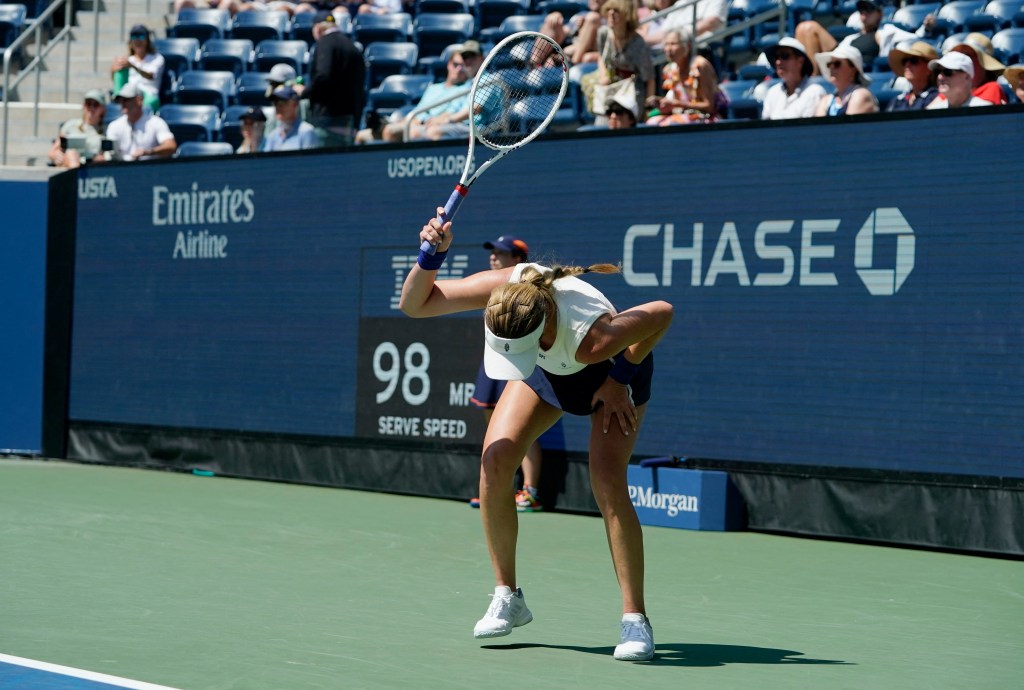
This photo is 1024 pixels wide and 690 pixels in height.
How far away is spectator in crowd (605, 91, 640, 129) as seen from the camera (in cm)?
1089

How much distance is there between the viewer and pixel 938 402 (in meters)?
8.84

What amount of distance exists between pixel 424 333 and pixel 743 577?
4163 mm

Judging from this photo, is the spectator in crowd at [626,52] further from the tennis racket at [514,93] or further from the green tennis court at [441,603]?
the tennis racket at [514,93]

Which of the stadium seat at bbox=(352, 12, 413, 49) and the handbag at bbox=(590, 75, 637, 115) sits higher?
the stadium seat at bbox=(352, 12, 413, 49)

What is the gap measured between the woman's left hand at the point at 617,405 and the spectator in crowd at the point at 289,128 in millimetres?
7543

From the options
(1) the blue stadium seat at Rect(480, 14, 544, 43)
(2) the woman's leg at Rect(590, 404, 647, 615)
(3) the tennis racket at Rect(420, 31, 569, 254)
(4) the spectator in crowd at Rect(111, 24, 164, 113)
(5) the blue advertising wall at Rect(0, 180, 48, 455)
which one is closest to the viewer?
(2) the woman's leg at Rect(590, 404, 647, 615)

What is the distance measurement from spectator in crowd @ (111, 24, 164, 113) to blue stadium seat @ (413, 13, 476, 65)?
3021mm

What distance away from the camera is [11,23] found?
1856cm

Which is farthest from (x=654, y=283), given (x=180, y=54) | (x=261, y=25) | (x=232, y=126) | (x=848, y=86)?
(x=180, y=54)

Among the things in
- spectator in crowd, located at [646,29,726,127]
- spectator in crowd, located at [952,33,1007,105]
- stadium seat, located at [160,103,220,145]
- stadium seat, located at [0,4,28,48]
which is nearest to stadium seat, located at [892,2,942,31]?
spectator in crowd, located at [646,29,726,127]

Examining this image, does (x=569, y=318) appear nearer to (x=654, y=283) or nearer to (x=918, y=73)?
(x=654, y=283)

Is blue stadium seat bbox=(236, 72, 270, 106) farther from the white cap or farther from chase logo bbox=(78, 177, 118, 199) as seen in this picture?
the white cap

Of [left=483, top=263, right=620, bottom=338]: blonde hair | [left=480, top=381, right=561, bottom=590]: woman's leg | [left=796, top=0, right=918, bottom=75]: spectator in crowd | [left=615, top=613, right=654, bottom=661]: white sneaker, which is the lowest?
[left=615, top=613, right=654, bottom=661]: white sneaker

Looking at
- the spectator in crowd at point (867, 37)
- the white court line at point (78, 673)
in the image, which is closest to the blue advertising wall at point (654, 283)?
the spectator in crowd at point (867, 37)
